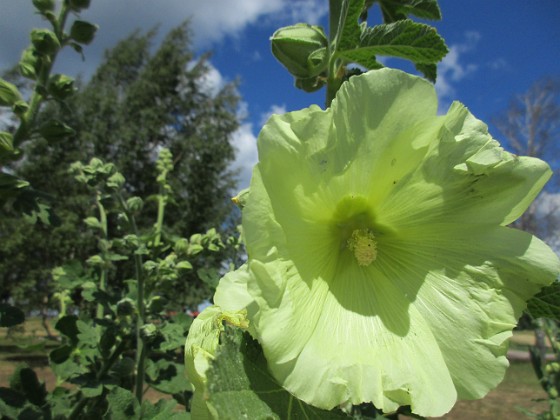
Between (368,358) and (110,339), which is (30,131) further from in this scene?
(368,358)

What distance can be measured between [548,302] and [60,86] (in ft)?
5.52

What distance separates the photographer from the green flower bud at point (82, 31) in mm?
1840

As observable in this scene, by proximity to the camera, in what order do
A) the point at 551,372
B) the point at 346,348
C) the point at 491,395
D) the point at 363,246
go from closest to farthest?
the point at 346,348 → the point at 363,246 → the point at 551,372 → the point at 491,395

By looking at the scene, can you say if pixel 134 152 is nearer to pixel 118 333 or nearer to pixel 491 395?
pixel 491 395

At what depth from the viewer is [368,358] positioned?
780 mm

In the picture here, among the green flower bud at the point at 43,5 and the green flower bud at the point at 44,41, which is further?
the green flower bud at the point at 43,5

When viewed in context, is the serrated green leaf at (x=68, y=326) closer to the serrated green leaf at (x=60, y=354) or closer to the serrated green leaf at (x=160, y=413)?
the serrated green leaf at (x=60, y=354)

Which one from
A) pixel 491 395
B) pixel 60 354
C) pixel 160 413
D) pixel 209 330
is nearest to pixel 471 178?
Result: pixel 209 330

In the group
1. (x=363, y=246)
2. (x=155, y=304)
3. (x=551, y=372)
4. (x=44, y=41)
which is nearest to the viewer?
(x=363, y=246)

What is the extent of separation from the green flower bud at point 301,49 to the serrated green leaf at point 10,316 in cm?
127

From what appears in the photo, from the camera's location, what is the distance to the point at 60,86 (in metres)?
1.77

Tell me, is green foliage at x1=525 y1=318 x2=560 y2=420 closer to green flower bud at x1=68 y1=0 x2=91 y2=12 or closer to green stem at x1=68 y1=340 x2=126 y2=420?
green stem at x1=68 y1=340 x2=126 y2=420

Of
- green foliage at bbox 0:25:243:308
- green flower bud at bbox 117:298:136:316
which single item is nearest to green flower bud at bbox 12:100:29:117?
green flower bud at bbox 117:298:136:316

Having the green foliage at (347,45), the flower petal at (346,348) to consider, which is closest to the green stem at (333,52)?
the green foliage at (347,45)
